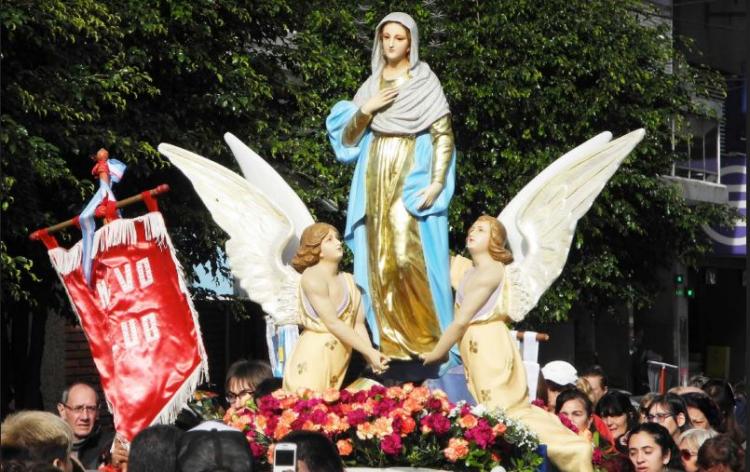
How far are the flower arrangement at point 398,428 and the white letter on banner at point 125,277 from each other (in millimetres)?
1975

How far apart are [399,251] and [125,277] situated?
1.78 metres

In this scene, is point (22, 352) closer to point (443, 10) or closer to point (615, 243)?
point (443, 10)

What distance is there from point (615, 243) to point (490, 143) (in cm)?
296

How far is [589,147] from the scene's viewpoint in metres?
10.3

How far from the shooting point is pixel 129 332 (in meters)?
10.3

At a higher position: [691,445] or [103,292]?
[103,292]

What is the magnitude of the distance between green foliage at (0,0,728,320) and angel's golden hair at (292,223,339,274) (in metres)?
4.45

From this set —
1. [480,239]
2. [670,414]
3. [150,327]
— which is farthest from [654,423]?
[150,327]

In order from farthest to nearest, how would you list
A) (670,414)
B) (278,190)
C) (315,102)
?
1. (315,102)
2. (278,190)
3. (670,414)

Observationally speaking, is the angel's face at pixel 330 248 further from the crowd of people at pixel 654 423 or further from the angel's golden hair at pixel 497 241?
the crowd of people at pixel 654 423

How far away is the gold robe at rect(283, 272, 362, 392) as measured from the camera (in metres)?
9.42

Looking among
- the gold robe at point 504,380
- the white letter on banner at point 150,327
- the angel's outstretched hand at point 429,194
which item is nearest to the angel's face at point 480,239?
the gold robe at point 504,380

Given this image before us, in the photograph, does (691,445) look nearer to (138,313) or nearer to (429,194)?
(429,194)

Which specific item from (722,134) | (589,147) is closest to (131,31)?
(589,147)
